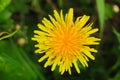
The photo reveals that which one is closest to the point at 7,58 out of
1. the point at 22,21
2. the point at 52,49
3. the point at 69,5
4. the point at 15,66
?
the point at 15,66

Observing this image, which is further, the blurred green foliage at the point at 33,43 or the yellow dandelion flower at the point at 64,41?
the blurred green foliage at the point at 33,43

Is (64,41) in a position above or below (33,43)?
below

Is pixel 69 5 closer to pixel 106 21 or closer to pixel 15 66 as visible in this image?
pixel 106 21

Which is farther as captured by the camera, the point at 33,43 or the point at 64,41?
the point at 33,43

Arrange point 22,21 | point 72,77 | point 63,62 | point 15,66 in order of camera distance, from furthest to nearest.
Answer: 1. point 22,21
2. point 72,77
3. point 15,66
4. point 63,62

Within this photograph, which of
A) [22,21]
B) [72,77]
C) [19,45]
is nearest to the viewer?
[72,77]
